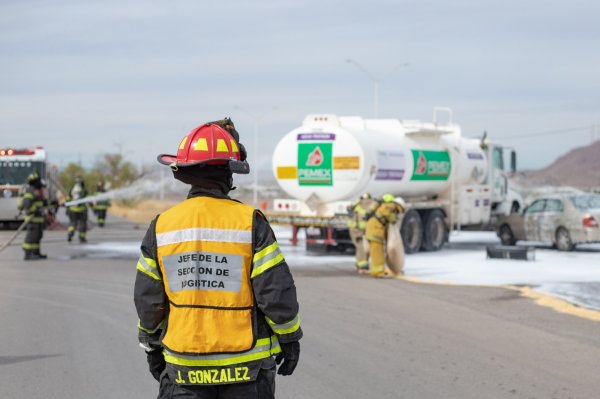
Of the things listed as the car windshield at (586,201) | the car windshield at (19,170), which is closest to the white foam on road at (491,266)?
the car windshield at (586,201)

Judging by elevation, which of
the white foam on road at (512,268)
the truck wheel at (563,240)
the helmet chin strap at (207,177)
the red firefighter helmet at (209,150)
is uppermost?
the red firefighter helmet at (209,150)

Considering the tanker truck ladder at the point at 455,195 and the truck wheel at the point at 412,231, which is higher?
the tanker truck ladder at the point at 455,195

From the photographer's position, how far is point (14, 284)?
14156mm

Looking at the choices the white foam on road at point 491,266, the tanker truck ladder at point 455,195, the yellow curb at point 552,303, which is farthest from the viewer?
the tanker truck ladder at point 455,195

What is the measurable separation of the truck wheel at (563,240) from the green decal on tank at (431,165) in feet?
10.7

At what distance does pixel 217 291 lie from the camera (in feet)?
12.7

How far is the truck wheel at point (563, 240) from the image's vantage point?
67.7 ft

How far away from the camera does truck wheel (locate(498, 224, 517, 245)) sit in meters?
22.9

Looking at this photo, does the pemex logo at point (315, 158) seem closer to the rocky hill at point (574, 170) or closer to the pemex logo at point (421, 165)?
the pemex logo at point (421, 165)

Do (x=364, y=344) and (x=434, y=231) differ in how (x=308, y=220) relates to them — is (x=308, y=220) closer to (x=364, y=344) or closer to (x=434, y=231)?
(x=434, y=231)

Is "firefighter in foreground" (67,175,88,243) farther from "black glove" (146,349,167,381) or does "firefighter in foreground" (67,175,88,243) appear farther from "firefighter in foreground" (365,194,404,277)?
"black glove" (146,349,167,381)

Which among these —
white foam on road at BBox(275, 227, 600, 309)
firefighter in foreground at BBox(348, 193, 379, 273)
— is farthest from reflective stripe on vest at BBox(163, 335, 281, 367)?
firefighter in foreground at BBox(348, 193, 379, 273)

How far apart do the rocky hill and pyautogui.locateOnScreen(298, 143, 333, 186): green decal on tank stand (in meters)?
88.6

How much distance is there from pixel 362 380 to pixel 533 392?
1.37 metres
